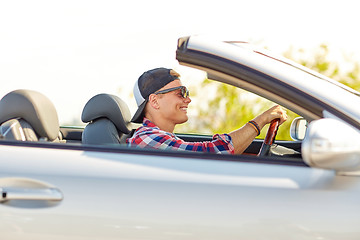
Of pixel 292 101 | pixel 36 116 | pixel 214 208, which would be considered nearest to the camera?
pixel 214 208

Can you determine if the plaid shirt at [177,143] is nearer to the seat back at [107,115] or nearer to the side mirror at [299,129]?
the side mirror at [299,129]

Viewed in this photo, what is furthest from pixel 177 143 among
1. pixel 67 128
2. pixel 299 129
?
pixel 67 128

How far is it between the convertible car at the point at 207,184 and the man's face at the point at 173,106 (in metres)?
1.03

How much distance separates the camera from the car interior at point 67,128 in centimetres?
267

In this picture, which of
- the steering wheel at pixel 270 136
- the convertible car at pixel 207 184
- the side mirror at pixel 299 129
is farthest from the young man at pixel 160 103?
the convertible car at pixel 207 184

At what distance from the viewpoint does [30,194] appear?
2119 millimetres

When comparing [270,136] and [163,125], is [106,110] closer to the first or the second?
[163,125]

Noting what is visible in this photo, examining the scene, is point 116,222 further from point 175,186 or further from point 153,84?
point 153,84

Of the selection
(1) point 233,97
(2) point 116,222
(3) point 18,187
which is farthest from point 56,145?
(1) point 233,97

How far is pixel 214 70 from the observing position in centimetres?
225

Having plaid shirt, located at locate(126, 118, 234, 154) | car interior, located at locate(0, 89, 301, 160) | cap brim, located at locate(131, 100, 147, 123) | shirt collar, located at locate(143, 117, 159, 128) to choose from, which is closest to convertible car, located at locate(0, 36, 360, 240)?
car interior, located at locate(0, 89, 301, 160)

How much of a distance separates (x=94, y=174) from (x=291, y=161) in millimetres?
740

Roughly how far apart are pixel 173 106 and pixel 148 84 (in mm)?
216

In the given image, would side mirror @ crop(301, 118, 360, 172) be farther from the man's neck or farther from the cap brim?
the cap brim
